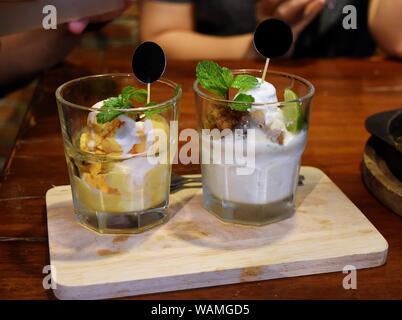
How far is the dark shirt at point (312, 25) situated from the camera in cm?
208

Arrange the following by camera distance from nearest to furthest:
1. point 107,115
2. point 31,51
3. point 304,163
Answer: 1. point 107,115
2. point 304,163
3. point 31,51

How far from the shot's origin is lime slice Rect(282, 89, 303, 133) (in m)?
0.80

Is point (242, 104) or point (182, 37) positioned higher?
point (242, 104)

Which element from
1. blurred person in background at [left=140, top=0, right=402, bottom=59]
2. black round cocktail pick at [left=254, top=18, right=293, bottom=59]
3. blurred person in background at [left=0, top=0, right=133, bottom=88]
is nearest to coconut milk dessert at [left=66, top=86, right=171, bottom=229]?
black round cocktail pick at [left=254, top=18, right=293, bottom=59]

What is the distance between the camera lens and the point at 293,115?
2.68 feet

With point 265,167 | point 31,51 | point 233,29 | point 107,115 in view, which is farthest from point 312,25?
point 107,115

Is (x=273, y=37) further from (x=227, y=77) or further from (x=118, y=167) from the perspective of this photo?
(x=118, y=167)

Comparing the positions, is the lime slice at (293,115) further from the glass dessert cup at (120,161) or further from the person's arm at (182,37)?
the person's arm at (182,37)

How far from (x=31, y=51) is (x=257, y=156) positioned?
1.03 meters

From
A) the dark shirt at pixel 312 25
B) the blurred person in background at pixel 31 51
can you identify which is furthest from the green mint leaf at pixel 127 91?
the dark shirt at pixel 312 25

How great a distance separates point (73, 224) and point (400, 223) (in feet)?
1.71

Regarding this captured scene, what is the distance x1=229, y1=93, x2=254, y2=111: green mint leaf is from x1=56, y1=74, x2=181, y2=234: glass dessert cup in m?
0.09
